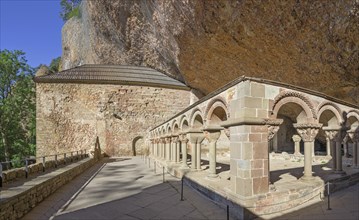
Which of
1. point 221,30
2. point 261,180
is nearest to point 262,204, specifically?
point 261,180

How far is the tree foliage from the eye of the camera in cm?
2189

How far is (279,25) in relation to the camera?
349 inches

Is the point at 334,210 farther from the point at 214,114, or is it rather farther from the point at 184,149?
the point at 184,149

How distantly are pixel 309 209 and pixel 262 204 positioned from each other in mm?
1059

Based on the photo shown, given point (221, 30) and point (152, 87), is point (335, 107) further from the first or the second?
point (152, 87)

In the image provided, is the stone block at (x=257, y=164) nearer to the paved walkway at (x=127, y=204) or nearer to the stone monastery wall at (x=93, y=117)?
the paved walkway at (x=127, y=204)

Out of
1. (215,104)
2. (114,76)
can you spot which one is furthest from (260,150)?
(114,76)

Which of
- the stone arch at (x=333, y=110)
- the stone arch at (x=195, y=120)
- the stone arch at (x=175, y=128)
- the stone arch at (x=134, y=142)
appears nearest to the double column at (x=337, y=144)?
the stone arch at (x=333, y=110)

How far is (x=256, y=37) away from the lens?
9.96 metres

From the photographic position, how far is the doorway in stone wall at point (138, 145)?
20922mm

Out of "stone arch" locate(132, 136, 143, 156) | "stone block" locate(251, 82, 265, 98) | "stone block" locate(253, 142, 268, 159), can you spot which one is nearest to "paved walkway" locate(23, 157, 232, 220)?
"stone block" locate(253, 142, 268, 159)

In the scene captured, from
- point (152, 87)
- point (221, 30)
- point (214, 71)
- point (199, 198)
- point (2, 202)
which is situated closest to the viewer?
point (2, 202)

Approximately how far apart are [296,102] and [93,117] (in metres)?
17.4

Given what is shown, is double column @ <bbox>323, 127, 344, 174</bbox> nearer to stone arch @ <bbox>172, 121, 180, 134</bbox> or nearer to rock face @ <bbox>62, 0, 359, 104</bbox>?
rock face @ <bbox>62, 0, 359, 104</bbox>
